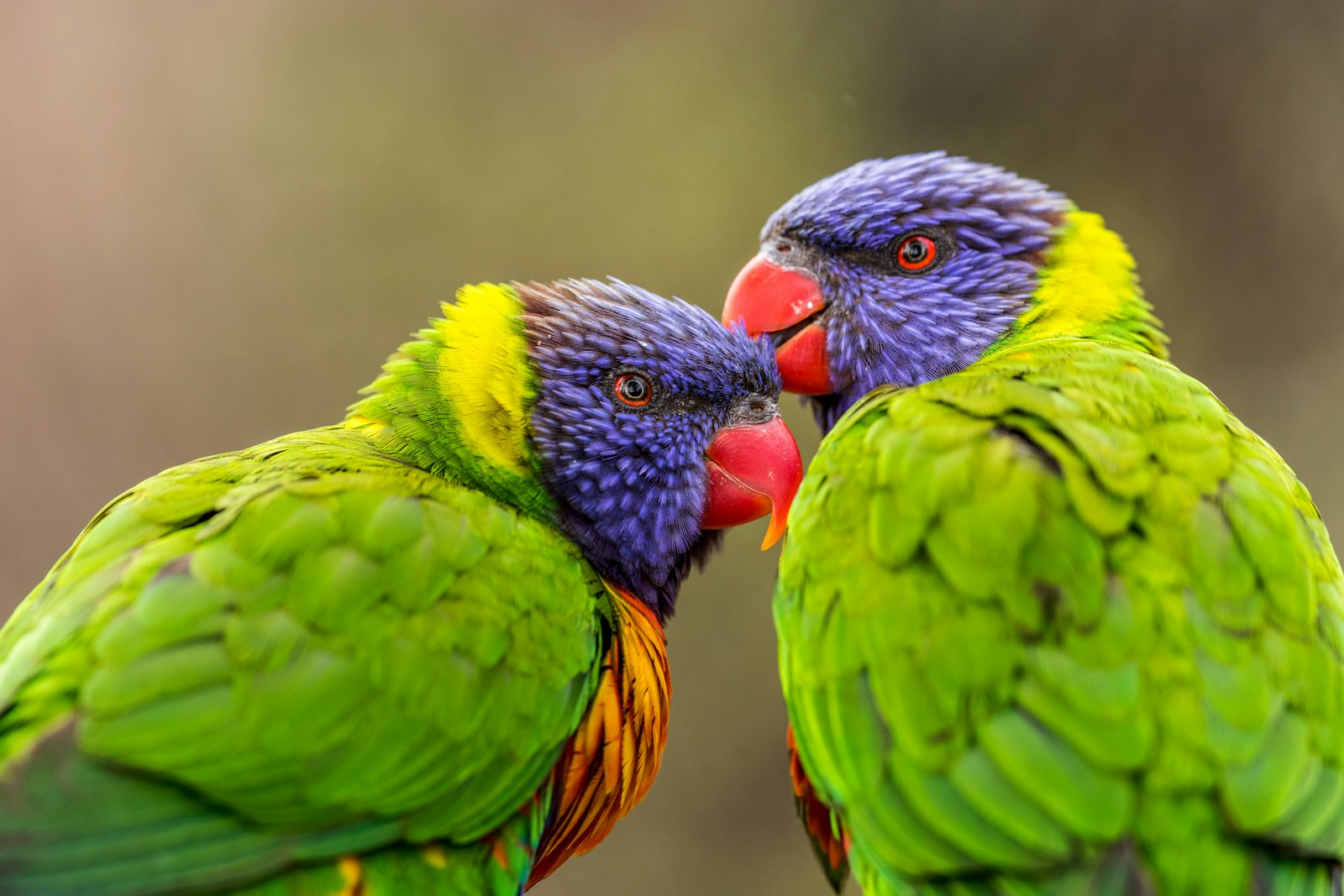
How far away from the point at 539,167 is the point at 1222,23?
242cm

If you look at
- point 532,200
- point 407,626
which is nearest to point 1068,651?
point 407,626

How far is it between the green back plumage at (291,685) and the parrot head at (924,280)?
812mm

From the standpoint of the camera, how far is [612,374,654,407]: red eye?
2002 mm

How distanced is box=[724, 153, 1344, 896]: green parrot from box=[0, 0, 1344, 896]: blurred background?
6.44 ft

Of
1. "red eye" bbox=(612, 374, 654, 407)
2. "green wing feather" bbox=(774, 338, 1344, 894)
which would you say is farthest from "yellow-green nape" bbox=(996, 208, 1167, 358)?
"red eye" bbox=(612, 374, 654, 407)

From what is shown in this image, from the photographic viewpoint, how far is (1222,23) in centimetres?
330

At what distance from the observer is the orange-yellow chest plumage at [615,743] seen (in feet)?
5.61

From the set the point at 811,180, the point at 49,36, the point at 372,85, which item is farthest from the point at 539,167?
the point at 49,36

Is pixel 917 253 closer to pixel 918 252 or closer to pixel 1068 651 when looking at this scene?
pixel 918 252

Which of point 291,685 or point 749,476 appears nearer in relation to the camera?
point 291,685

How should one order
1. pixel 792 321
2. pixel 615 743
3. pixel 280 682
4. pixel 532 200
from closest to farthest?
pixel 280 682, pixel 615 743, pixel 792 321, pixel 532 200

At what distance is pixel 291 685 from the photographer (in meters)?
1.40

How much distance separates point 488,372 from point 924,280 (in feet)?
3.11

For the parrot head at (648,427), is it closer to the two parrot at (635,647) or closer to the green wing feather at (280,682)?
the two parrot at (635,647)
